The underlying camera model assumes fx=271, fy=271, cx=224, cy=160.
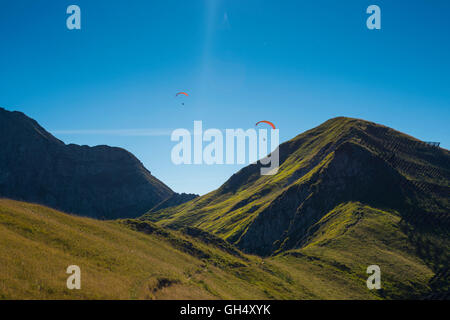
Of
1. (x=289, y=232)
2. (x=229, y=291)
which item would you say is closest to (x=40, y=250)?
(x=229, y=291)

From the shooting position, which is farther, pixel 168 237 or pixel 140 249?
pixel 168 237

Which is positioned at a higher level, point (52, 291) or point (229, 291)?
point (52, 291)

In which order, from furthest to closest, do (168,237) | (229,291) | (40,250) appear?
1. (168,237)
2. (229,291)
3. (40,250)

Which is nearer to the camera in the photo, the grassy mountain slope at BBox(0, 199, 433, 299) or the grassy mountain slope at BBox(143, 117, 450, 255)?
the grassy mountain slope at BBox(0, 199, 433, 299)

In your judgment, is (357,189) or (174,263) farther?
(357,189)

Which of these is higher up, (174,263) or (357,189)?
(357,189)

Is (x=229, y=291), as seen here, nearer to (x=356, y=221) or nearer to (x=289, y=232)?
(x=356, y=221)

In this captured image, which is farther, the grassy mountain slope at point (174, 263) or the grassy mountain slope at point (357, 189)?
the grassy mountain slope at point (357, 189)
